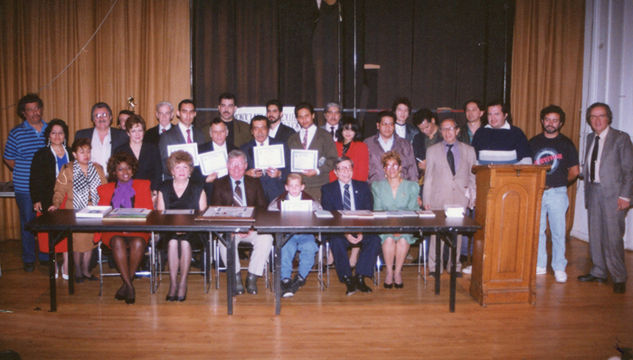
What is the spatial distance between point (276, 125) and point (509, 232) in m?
2.74

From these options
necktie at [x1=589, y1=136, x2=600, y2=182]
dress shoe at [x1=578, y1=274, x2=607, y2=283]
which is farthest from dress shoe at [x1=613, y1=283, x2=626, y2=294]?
necktie at [x1=589, y1=136, x2=600, y2=182]

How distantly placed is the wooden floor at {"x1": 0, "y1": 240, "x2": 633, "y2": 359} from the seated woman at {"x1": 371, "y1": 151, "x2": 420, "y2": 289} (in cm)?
23

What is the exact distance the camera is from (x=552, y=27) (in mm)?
6836

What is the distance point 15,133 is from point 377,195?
13.5 feet

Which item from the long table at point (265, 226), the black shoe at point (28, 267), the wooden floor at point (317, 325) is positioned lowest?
the wooden floor at point (317, 325)

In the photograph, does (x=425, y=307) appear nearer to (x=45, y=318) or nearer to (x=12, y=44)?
(x=45, y=318)

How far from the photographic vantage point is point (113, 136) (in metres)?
4.93

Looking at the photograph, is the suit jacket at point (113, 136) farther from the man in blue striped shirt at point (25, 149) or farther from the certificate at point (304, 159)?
the certificate at point (304, 159)

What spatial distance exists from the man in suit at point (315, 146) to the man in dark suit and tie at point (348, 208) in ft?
1.36

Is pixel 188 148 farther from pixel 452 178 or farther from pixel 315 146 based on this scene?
pixel 452 178

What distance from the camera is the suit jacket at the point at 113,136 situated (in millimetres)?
4891

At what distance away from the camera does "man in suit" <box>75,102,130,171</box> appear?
4844mm

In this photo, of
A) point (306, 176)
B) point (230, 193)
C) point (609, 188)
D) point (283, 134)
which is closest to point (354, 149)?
point (306, 176)

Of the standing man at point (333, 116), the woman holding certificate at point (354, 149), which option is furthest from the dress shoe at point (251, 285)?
the standing man at point (333, 116)
